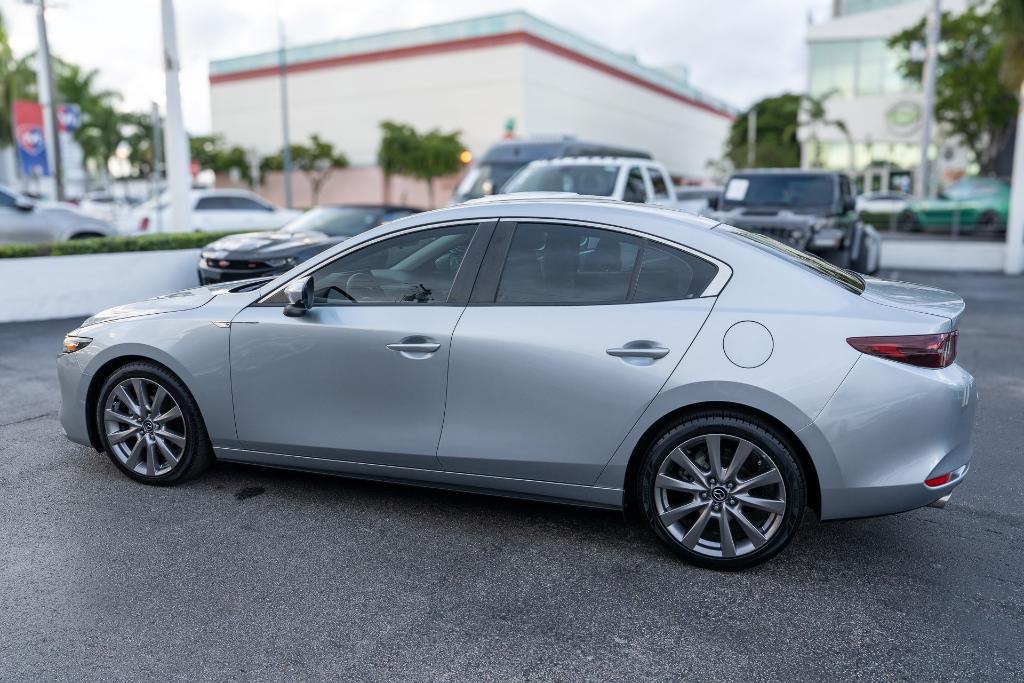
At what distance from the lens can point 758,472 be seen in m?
3.72

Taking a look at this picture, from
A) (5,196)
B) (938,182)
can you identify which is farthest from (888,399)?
(938,182)

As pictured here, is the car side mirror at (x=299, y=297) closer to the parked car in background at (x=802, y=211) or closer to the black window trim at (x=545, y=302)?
the black window trim at (x=545, y=302)

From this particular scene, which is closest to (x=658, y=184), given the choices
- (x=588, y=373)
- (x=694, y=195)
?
(x=694, y=195)

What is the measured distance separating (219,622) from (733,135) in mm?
77979

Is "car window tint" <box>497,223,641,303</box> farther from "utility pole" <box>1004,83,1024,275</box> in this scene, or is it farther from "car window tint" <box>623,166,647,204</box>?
"utility pole" <box>1004,83,1024,275</box>

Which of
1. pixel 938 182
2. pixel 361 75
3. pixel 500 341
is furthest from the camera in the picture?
pixel 361 75

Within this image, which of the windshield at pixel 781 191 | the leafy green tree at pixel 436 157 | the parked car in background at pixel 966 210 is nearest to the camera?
the windshield at pixel 781 191

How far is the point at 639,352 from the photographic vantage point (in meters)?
3.72

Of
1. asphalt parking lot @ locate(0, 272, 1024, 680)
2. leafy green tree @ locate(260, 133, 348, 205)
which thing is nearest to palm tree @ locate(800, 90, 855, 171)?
leafy green tree @ locate(260, 133, 348, 205)

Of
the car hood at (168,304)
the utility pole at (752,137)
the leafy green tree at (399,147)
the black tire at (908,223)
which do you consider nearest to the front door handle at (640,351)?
the car hood at (168,304)

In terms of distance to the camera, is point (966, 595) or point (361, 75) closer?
point (966, 595)

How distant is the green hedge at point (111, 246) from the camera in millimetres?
10797

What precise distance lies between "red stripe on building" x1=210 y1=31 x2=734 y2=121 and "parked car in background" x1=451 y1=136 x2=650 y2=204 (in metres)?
37.3

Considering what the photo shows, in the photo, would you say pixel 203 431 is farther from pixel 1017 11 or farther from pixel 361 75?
pixel 361 75
